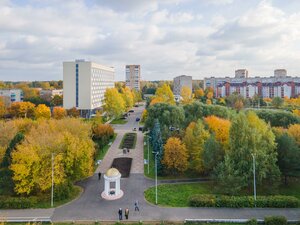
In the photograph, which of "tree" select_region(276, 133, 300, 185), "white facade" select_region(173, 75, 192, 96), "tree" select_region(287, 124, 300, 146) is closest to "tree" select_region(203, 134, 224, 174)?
"tree" select_region(276, 133, 300, 185)

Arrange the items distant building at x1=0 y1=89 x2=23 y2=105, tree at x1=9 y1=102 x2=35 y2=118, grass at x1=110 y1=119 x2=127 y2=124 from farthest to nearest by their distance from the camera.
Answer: distant building at x1=0 y1=89 x2=23 y2=105 < grass at x1=110 y1=119 x2=127 y2=124 < tree at x1=9 y1=102 x2=35 y2=118

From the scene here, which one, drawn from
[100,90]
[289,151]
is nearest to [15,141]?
[289,151]

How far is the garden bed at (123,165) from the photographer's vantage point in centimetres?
3181

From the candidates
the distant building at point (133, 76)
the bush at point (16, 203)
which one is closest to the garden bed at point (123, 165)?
the bush at point (16, 203)

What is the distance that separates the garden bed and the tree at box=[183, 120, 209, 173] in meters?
7.87

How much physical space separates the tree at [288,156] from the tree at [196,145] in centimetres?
779

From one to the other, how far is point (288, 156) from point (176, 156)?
1136cm

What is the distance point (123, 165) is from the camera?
3441 cm

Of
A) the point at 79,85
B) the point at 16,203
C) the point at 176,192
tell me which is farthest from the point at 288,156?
the point at 79,85

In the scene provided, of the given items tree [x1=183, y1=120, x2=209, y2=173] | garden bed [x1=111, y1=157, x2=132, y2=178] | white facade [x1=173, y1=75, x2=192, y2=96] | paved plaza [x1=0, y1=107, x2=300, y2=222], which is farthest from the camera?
white facade [x1=173, y1=75, x2=192, y2=96]

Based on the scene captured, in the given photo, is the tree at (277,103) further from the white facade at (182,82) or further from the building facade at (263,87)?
the white facade at (182,82)

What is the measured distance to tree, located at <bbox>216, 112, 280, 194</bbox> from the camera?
24156mm

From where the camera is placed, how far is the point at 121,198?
24438 mm

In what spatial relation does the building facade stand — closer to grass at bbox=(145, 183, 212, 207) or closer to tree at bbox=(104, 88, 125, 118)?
tree at bbox=(104, 88, 125, 118)
